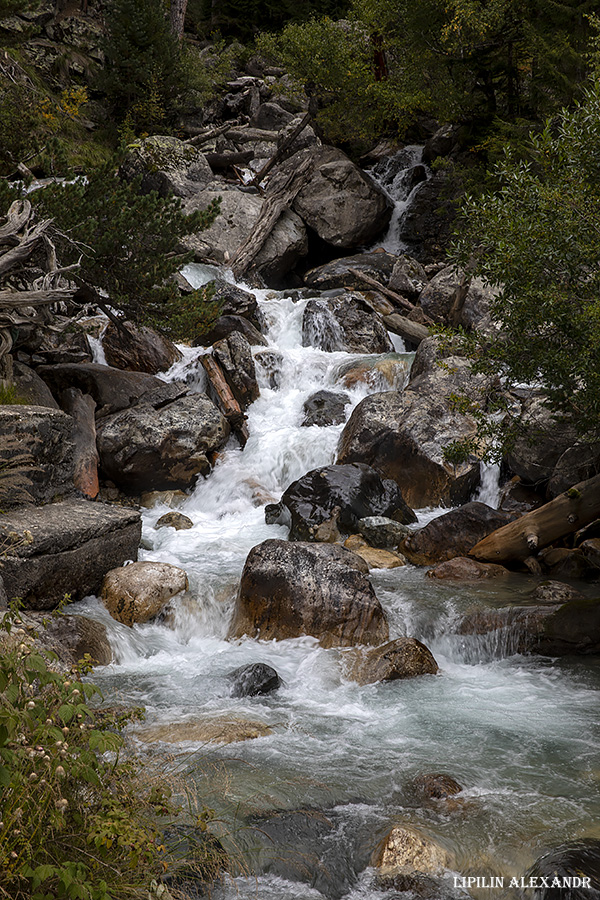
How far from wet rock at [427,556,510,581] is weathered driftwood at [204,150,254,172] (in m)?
21.5

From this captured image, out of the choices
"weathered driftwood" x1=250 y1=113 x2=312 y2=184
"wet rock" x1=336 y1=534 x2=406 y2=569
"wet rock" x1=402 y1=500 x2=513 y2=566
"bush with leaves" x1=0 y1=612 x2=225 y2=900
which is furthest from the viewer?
"weathered driftwood" x1=250 y1=113 x2=312 y2=184

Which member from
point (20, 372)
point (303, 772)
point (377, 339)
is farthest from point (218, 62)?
Answer: point (303, 772)

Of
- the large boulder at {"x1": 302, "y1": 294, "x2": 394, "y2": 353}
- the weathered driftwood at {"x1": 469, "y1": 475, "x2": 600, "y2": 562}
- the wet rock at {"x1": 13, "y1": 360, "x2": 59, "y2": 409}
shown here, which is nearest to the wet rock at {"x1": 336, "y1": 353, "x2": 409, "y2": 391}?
the large boulder at {"x1": 302, "y1": 294, "x2": 394, "y2": 353}

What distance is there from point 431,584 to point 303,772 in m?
4.46

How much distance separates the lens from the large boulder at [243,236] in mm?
21734

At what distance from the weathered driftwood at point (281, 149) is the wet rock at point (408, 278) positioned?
23.7 ft

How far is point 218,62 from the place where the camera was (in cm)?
3153

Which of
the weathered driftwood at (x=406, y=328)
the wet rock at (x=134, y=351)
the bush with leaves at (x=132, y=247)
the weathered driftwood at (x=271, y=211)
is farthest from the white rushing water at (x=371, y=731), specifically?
the weathered driftwood at (x=271, y=211)

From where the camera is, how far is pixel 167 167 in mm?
23453

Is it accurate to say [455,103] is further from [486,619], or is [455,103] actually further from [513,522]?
[486,619]

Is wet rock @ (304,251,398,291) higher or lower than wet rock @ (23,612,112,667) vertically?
higher

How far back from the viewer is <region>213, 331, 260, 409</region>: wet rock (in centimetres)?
1505

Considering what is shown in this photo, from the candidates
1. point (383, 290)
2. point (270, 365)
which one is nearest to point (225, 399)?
point (270, 365)

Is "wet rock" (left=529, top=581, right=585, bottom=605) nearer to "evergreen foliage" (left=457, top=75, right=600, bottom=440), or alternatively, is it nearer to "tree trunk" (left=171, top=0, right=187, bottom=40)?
"evergreen foliage" (left=457, top=75, right=600, bottom=440)
